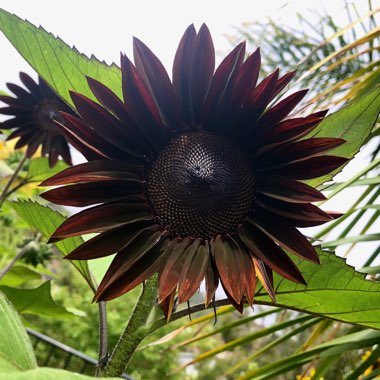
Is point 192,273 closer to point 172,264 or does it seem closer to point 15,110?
point 172,264

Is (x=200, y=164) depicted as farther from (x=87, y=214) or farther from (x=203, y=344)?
A: (x=203, y=344)

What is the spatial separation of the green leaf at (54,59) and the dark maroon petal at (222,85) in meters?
0.06

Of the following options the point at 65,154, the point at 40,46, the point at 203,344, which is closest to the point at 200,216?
the point at 40,46

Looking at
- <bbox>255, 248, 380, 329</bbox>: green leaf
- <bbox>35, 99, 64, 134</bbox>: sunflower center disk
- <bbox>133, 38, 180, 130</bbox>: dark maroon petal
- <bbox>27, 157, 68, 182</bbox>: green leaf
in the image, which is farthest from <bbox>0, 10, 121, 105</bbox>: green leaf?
<bbox>27, 157, 68, 182</bbox>: green leaf

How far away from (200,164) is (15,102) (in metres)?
0.43

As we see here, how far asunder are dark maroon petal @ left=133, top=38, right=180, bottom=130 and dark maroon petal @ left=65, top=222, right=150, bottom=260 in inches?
2.5

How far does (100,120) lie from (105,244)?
0.06m

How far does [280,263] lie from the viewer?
0.80 ft

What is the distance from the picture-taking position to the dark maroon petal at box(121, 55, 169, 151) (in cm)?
24

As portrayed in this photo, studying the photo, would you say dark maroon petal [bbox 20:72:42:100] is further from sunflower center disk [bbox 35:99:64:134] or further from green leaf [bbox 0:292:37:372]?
green leaf [bbox 0:292:37:372]

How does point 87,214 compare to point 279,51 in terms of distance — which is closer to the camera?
point 87,214

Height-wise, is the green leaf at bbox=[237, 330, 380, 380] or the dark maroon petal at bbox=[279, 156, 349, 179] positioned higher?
the dark maroon petal at bbox=[279, 156, 349, 179]

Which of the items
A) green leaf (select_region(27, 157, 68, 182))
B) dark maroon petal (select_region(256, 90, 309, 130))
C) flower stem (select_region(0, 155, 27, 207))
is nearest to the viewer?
dark maroon petal (select_region(256, 90, 309, 130))

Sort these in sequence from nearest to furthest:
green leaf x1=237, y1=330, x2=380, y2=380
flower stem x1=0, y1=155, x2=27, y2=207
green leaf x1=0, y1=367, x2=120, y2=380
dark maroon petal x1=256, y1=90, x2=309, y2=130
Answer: green leaf x1=0, y1=367, x2=120, y2=380
dark maroon petal x1=256, y1=90, x2=309, y2=130
green leaf x1=237, y1=330, x2=380, y2=380
flower stem x1=0, y1=155, x2=27, y2=207
